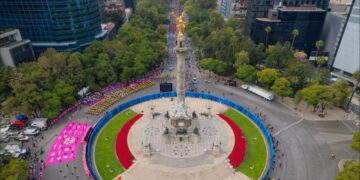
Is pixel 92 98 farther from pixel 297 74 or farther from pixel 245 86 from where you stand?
pixel 297 74

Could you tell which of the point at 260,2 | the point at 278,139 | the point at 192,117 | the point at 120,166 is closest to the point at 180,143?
the point at 192,117

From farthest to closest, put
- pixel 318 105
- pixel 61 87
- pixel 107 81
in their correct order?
pixel 107 81
pixel 318 105
pixel 61 87

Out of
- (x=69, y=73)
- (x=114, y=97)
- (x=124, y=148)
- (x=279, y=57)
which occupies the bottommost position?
(x=124, y=148)

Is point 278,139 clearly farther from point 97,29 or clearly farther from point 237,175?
point 97,29

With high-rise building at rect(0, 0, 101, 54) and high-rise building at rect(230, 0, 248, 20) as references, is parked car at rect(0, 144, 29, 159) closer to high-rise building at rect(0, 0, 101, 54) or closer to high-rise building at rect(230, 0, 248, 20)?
high-rise building at rect(0, 0, 101, 54)

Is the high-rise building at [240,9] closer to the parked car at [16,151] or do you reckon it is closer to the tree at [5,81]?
the tree at [5,81]

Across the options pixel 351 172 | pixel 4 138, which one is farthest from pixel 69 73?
pixel 351 172
